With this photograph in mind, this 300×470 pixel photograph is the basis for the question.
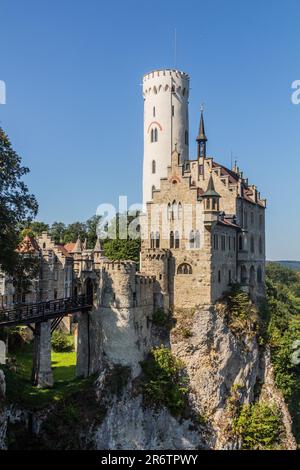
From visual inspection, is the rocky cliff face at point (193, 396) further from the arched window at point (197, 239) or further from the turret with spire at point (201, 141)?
the turret with spire at point (201, 141)

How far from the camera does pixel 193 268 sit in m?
44.6

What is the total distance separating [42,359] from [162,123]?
1292 inches

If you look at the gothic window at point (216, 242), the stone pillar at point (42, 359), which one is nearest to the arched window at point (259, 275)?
the gothic window at point (216, 242)

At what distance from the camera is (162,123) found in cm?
5700

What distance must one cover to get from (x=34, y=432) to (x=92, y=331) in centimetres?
1020

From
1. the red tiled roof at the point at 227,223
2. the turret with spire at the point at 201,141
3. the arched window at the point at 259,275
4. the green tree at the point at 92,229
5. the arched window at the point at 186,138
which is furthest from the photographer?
the green tree at the point at 92,229

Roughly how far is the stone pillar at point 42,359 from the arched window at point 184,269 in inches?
573

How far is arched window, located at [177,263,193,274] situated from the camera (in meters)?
44.8

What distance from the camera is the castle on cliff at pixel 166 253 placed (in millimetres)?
39656

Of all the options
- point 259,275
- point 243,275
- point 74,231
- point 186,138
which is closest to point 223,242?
point 243,275

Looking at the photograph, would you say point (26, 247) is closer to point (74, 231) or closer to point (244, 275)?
point (244, 275)

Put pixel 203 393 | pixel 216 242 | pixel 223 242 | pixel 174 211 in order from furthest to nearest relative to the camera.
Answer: pixel 223 242 < pixel 174 211 < pixel 216 242 < pixel 203 393

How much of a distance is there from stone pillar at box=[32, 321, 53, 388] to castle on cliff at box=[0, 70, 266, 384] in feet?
15.5
